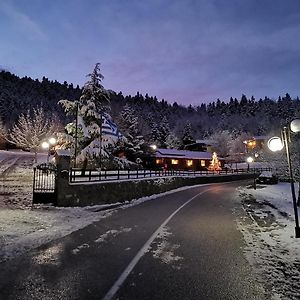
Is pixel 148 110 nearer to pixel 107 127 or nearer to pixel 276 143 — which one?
pixel 107 127

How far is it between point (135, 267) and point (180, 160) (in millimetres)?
72049

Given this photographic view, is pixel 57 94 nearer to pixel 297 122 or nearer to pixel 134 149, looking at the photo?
pixel 134 149

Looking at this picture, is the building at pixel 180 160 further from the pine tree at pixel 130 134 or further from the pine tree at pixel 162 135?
the pine tree at pixel 162 135

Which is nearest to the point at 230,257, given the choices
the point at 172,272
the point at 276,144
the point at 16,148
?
the point at 172,272

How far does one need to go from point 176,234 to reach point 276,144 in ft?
14.1

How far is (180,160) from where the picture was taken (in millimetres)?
78688

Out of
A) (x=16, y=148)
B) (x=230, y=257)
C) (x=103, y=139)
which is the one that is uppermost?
(x=16, y=148)

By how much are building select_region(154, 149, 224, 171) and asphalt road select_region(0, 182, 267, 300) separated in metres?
61.2

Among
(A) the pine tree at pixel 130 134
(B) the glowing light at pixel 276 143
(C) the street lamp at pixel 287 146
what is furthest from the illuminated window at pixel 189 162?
(B) the glowing light at pixel 276 143

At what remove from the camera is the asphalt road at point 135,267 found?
559 cm

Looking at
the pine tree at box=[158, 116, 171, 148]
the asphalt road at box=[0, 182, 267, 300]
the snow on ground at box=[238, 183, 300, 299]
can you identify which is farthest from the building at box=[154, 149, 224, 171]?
the asphalt road at box=[0, 182, 267, 300]

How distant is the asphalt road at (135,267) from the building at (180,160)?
61.2 metres

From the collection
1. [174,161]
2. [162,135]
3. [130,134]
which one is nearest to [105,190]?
[130,134]

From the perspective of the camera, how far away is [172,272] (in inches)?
265
